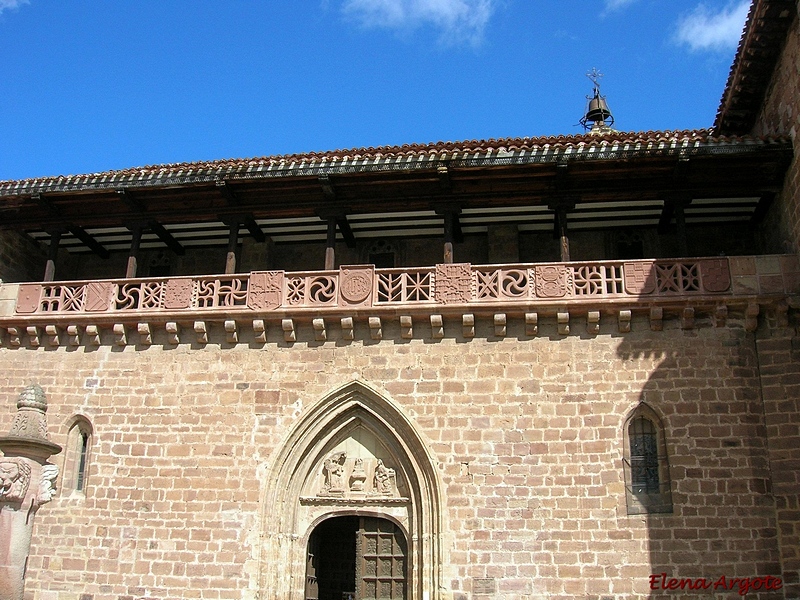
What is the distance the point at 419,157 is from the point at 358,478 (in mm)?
5455

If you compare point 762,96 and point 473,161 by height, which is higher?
point 762,96

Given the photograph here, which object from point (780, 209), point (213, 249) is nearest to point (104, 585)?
point (213, 249)

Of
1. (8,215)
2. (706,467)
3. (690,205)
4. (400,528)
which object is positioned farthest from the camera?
(8,215)

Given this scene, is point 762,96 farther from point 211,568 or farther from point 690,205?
point 211,568

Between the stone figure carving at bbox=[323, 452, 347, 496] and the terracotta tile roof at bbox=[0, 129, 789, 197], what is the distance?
4.86 m

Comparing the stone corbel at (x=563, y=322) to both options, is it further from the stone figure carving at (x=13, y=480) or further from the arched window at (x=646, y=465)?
the stone figure carving at (x=13, y=480)

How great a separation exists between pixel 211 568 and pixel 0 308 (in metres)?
6.22

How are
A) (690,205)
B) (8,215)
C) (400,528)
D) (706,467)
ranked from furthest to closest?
(8,215) → (690,205) → (400,528) → (706,467)

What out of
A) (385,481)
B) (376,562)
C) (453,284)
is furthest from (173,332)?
(376,562)

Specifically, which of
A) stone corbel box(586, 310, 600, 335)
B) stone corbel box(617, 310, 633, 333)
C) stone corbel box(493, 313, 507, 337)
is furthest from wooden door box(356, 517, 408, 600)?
stone corbel box(617, 310, 633, 333)

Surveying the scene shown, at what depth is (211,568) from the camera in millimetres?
12531

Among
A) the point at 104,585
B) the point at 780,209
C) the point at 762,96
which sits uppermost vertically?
the point at 762,96

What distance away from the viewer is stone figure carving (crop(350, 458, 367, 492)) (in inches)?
522

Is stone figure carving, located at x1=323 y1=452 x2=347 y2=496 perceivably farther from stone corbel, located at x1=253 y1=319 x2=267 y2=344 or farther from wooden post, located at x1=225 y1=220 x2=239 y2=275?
wooden post, located at x1=225 y1=220 x2=239 y2=275
